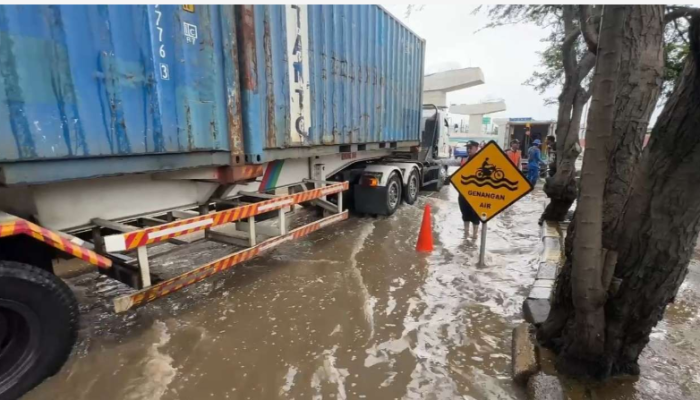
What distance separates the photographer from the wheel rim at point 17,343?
2371 millimetres

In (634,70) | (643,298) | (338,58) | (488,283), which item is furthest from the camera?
(338,58)

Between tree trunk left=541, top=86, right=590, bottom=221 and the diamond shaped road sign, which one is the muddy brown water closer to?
the diamond shaped road sign

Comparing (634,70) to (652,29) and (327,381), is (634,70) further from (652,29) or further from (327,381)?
(327,381)

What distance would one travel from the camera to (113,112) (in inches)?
109

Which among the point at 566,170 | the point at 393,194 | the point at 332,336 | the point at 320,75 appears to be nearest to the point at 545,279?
the point at 332,336

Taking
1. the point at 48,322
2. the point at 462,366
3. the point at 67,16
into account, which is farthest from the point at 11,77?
the point at 462,366

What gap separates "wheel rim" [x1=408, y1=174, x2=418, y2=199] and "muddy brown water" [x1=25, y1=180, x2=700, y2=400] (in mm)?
3119

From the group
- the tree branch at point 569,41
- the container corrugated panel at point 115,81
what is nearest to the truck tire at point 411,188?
the tree branch at point 569,41

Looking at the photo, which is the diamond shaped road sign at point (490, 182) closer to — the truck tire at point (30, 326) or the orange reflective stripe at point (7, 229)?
the truck tire at point (30, 326)

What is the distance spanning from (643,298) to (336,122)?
3985 millimetres

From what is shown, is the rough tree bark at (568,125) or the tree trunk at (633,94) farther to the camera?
the rough tree bark at (568,125)

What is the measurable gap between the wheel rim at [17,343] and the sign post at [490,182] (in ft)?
13.7

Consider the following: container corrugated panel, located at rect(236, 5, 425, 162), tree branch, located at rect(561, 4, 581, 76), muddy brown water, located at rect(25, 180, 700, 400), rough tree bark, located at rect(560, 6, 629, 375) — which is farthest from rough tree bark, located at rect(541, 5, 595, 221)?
rough tree bark, located at rect(560, 6, 629, 375)

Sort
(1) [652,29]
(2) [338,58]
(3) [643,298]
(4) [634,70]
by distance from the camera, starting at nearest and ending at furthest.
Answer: (3) [643,298] < (1) [652,29] < (4) [634,70] < (2) [338,58]
